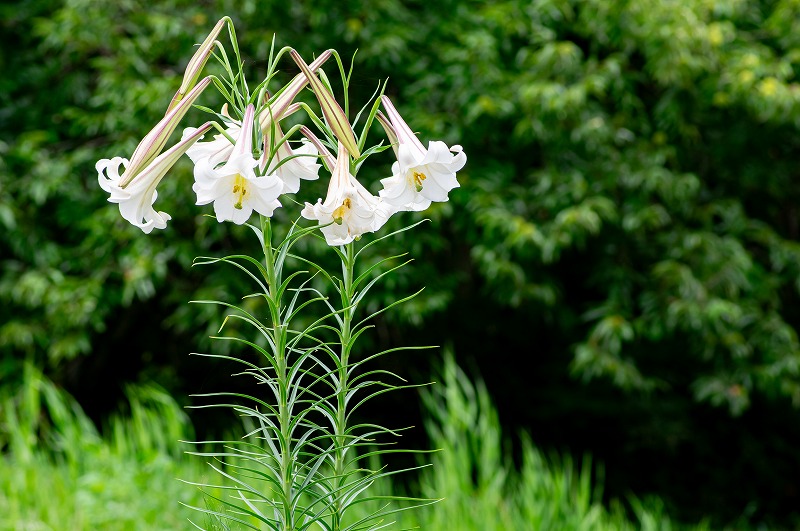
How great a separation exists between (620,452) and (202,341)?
113 inches

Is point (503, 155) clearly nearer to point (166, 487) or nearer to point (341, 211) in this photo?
point (166, 487)

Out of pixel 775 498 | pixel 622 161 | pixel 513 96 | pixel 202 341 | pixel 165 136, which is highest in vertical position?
pixel 165 136

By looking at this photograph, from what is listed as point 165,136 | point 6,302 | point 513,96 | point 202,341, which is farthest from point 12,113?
point 165,136

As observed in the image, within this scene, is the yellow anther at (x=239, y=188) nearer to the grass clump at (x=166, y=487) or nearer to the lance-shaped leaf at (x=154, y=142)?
the lance-shaped leaf at (x=154, y=142)

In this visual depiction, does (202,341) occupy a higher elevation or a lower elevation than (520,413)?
higher

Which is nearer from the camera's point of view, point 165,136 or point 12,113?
→ point 165,136

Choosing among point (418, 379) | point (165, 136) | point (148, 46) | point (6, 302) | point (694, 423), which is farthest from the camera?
point (694, 423)

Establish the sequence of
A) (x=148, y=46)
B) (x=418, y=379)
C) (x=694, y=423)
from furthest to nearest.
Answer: (x=694, y=423), (x=418, y=379), (x=148, y=46)

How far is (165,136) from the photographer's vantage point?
0.64 metres

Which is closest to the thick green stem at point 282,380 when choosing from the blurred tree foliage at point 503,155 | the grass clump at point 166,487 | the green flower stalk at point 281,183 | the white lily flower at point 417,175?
the green flower stalk at point 281,183

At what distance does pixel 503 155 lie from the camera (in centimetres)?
394

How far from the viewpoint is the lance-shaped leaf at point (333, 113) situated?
0.61 metres

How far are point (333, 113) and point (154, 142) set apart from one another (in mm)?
137

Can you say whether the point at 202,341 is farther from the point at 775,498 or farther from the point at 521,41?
the point at 775,498
